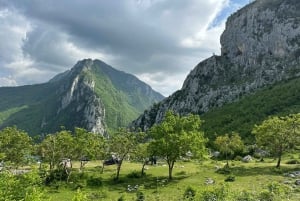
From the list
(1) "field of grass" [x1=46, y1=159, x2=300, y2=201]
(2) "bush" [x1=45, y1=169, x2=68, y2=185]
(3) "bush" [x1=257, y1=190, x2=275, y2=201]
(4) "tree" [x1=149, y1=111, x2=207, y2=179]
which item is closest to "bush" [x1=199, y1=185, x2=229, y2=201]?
(3) "bush" [x1=257, y1=190, x2=275, y2=201]

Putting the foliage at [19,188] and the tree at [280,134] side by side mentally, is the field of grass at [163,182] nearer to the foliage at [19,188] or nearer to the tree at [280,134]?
the tree at [280,134]

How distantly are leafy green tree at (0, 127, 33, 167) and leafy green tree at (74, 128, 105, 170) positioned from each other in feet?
35.4

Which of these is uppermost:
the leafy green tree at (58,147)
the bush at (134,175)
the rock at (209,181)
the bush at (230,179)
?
the leafy green tree at (58,147)

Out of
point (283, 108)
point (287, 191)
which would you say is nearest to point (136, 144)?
point (287, 191)

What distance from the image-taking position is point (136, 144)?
290ft

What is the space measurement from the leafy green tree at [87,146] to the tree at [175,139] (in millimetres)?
14049

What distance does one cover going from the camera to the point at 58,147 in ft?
282

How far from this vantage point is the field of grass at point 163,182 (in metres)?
65.2

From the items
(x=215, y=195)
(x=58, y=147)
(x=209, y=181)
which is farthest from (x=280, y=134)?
(x=58, y=147)

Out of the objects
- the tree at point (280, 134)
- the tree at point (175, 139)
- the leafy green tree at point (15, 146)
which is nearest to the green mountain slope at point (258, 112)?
the tree at point (280, 134)

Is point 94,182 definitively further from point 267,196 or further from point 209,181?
point 267,196

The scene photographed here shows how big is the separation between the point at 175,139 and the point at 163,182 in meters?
10.1

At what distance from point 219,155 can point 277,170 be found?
44.4 metres

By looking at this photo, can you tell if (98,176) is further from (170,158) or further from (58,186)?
(170,158)
